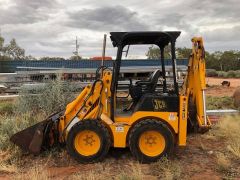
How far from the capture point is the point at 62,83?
13242 millimetres

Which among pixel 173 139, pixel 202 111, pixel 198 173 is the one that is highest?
pixel 202 111

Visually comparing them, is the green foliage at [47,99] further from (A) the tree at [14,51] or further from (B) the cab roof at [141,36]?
(A) the tree at [14,51]

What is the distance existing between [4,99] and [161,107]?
12.0 metres

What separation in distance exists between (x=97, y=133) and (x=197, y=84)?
2.36 meters

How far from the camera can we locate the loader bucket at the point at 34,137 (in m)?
7.75

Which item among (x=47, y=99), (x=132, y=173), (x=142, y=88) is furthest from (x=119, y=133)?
(x=47, y=99)

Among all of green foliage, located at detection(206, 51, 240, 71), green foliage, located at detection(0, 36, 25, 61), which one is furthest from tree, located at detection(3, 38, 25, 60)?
green foliage, located at detection(206, 51, 240, 71)

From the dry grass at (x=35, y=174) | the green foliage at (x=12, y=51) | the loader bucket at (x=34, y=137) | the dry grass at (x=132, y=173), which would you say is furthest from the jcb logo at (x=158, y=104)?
the green foliage at (x=12, y=51)

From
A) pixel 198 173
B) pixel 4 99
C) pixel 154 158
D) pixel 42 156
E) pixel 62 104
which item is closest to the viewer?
pixel 198 173

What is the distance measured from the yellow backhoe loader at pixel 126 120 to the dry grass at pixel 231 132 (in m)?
0.82

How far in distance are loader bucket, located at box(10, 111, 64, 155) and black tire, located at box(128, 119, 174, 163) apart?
5.73 feet

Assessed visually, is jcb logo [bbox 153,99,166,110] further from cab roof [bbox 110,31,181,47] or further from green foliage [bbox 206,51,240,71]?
green foliage [bbox 206,51,240,71]

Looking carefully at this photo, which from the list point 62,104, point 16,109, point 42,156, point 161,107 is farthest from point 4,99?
point 161,107

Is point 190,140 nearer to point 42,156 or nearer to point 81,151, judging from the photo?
point 81,151
